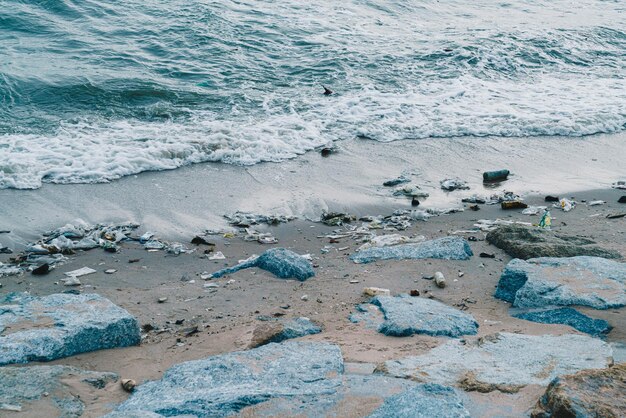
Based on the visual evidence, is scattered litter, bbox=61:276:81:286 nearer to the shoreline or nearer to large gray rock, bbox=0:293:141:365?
large gray rock, bbox=0:293:141:365

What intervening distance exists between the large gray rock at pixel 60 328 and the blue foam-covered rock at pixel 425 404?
5.85 feet

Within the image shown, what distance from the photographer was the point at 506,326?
4.22 meters

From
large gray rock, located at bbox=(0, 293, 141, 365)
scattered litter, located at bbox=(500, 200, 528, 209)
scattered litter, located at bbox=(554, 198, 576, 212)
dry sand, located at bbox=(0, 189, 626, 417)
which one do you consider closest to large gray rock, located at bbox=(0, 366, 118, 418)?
dry sand, located at bbox=(0, 189, 626, 417)

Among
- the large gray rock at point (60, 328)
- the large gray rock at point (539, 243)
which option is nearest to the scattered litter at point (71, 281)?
the large gray rock at point (60, 328)

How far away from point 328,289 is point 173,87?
6.46 m

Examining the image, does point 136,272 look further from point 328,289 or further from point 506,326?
point 506,326

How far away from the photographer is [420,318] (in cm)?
415

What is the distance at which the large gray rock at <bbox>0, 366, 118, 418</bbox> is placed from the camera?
3156 mm

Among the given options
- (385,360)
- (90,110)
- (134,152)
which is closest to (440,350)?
(385,360)

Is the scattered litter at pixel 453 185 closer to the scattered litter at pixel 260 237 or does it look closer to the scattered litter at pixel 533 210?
the scattered litter at pixel 533 210

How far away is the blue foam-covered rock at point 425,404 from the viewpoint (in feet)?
9.34

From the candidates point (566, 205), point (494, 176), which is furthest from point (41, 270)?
point (566, 205)

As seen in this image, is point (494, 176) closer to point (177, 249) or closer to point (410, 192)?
point (410, 192)

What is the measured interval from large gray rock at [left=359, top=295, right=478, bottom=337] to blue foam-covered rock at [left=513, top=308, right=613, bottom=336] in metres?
0.42
